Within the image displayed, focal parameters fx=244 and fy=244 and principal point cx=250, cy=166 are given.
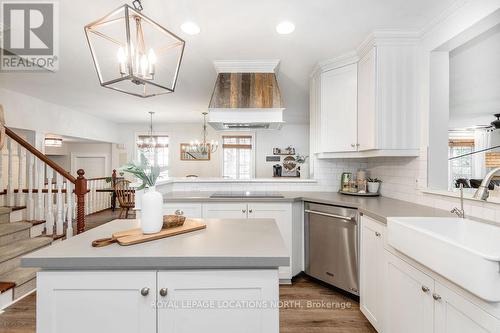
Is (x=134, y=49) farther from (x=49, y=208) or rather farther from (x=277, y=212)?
(x=49, y=208)

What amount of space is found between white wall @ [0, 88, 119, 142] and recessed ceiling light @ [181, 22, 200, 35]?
356 cm

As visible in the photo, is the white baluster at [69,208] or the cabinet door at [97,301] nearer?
the cabinet door at [97,301]

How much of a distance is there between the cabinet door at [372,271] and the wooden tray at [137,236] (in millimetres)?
1270

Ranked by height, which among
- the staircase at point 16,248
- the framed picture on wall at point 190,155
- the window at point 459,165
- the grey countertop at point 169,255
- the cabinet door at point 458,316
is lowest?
the staircase at point 16,248

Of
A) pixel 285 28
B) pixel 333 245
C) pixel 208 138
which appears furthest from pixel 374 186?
pixel 208 138

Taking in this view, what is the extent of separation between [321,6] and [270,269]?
6.17 feet

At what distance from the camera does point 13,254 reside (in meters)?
2.44

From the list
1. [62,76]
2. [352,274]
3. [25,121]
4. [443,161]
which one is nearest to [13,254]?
[62,76]

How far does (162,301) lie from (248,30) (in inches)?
84.0

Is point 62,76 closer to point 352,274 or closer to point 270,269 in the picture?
point 270,269

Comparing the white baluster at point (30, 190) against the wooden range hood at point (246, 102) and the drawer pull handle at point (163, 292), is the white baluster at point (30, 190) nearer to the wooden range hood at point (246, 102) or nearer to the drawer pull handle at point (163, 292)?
the wooden range hood at point (246, 102)

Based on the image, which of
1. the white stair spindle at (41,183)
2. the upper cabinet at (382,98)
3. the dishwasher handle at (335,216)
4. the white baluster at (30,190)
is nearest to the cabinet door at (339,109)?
the upper cabinet at (382,98)

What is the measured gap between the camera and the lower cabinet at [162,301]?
994 mm

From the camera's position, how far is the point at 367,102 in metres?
2.32
